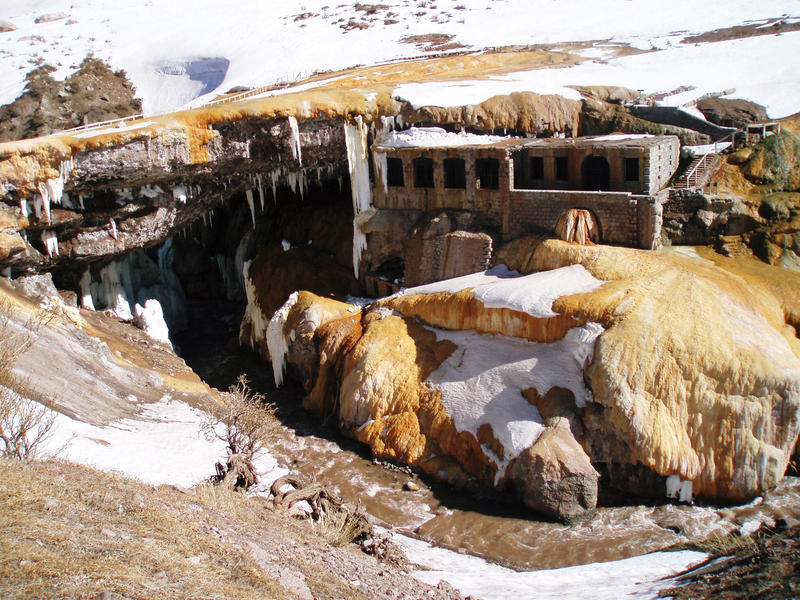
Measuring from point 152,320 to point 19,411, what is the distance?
17.8 m

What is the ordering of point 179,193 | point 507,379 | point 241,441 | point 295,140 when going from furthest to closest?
1. point 295,140
2. point 179,193
3. point 507,379
4. point 241,441

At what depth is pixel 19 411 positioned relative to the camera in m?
17.5

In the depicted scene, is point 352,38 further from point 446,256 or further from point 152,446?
point 152,446

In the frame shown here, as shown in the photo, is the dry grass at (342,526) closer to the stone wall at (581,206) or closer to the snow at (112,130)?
the stone wall at (581,206)

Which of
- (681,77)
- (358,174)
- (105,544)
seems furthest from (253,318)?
(681,77)

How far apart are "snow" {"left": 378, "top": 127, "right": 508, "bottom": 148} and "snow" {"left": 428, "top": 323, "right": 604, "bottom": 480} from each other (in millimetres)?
11007

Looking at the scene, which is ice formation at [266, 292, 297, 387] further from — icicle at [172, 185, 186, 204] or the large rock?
the large rock

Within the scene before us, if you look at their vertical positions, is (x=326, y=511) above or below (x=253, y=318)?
above

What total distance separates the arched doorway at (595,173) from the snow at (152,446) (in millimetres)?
18048

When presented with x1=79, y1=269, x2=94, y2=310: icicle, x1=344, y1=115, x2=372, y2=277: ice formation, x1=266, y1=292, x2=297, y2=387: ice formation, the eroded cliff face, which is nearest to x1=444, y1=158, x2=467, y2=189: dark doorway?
x1=344, y1=115, x2=372, y2=277: ice formation

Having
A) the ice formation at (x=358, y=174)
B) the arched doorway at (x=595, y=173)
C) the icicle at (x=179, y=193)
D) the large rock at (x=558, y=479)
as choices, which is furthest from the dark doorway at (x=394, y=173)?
the large rock at (x=558, y=479)

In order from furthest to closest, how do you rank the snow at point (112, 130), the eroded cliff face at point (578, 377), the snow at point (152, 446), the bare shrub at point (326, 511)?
the snow at point (112, 130) < the eroded cliff face at point (578, 377) < the snow at point (152, 446) < the bare shrub at point (326, 511)

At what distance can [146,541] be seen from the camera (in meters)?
12.6

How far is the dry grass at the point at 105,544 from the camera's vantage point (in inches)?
418
